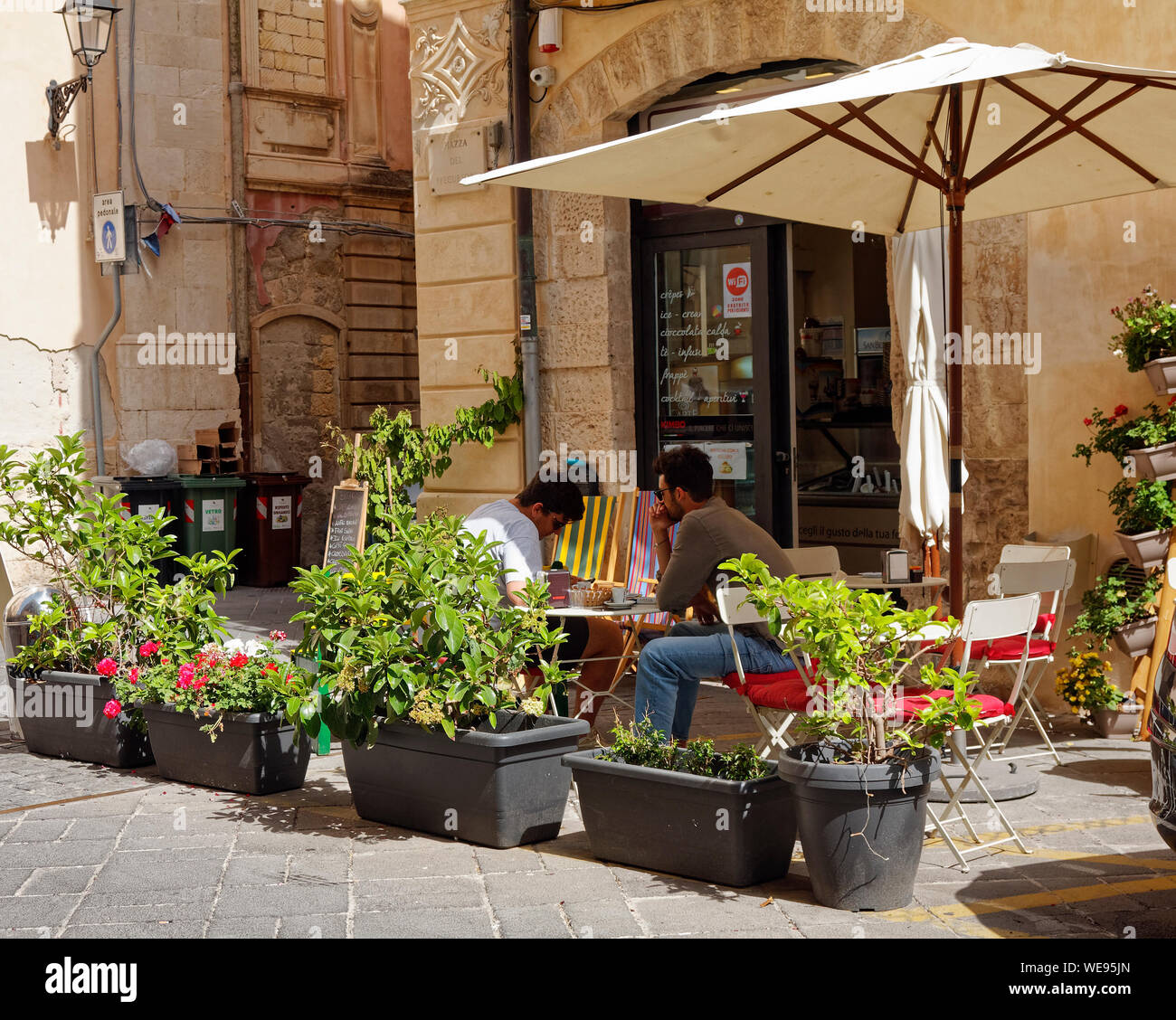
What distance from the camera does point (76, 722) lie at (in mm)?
6566

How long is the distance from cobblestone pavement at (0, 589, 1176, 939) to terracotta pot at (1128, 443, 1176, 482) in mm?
1373

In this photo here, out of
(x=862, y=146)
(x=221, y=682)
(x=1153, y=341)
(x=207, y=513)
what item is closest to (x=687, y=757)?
(x=221, y=682)

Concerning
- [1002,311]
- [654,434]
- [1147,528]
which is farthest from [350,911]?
[654,434]

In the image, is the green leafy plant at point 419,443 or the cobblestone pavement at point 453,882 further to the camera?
the green leafy plant at point 419,443

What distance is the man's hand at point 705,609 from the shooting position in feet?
18.8

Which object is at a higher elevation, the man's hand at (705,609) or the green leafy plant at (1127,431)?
the green leafy plant at (1127,431)

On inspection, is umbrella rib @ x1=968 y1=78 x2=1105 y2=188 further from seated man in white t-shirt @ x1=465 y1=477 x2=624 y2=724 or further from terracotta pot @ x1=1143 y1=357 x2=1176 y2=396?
seated man in white t-shirt @ x1=465 y1=477 x2=624 y2=724

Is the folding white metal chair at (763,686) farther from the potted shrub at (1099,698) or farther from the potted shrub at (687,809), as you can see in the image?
the potted shrub at (1099,698)

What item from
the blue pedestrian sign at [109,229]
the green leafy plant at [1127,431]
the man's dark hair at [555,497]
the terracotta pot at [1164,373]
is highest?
the blue pedestrian sign at [109,229]

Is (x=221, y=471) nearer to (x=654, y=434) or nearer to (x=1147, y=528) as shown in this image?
(x=654, y=434)

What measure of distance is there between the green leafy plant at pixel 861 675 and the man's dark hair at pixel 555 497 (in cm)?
201

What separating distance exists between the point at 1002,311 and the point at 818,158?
1808mm

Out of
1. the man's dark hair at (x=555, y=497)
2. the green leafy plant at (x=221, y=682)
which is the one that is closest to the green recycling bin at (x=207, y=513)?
the green leafy plant at (x=221, y=682)

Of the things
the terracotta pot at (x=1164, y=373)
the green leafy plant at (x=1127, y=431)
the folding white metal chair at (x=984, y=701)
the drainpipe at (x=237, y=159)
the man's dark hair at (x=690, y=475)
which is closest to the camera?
the folding white metal chair at (x=984, y=701)
